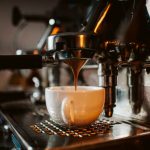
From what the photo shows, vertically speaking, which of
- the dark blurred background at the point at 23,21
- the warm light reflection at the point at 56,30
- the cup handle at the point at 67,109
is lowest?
the cup handle at the point at 67,109

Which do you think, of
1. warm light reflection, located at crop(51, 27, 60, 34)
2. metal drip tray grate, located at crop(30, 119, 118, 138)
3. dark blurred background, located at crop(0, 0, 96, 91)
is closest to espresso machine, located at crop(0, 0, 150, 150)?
metal drip tray grate, located at crop(30, 119, 118, 138)

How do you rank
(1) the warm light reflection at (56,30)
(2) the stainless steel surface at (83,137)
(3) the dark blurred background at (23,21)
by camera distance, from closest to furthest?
(2) the stainless steel surface at (83,137) < (1) the warm light reflection at (56,30) < (3) the dark blurred background at (23,21)

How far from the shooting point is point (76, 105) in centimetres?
52

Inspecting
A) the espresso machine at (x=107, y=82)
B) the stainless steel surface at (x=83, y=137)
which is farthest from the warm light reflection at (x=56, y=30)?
the stainless steel surface at (x=83, y=137)

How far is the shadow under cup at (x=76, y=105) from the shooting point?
0.51 meters

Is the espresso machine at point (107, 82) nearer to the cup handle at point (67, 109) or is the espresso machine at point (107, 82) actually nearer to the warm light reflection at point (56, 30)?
the cup handle at point (67, 109)

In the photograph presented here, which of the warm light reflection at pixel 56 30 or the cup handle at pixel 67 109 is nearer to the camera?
the cup handle at pixel 67 109

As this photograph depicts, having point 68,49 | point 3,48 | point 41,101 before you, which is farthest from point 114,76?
point 3,48

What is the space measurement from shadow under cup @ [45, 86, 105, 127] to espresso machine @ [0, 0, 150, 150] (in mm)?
25

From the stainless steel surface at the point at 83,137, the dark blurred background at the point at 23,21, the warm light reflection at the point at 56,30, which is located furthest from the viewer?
the dark blurred background at the point at 23,21

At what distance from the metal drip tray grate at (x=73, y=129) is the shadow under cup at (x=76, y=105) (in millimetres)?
14

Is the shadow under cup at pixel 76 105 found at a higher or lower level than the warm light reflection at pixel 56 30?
lower

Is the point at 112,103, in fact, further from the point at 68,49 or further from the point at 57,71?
the point at 57,71

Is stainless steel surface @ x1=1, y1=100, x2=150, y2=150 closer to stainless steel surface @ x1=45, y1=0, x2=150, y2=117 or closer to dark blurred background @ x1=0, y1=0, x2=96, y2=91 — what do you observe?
stainless steel surface @ x1=45, y1=0, x2=150, y2=117
